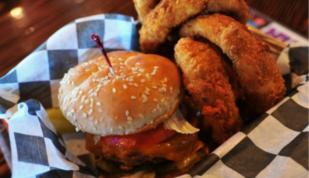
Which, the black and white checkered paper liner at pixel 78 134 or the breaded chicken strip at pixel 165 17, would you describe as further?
the breaded chicken strip at pixel 165 17

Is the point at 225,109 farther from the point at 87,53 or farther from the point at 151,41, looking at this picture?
the point at 87,53

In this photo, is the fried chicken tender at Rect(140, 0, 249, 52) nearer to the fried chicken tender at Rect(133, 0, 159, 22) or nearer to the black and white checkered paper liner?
the fried chicken tender at Rect(133, 0, 159, 22)

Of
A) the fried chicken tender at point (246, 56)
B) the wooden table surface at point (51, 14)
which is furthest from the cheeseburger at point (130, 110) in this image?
the wooden table surface at point (51, 14)

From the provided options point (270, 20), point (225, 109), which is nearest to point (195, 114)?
point (225, 109)

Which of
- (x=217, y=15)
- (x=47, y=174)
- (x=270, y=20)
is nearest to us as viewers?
(x=47, y=174)

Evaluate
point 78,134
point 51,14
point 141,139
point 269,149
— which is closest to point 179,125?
point 141,139

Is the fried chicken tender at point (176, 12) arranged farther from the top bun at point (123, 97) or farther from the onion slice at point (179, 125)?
the onion slice at point (179, 125)

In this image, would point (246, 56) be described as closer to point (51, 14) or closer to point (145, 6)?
point (145, 6)
